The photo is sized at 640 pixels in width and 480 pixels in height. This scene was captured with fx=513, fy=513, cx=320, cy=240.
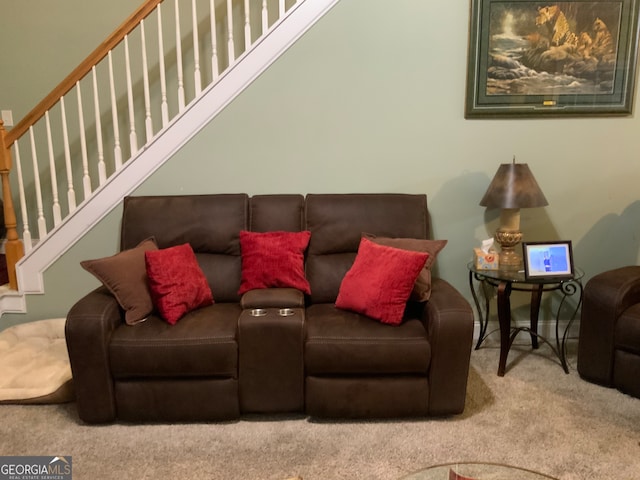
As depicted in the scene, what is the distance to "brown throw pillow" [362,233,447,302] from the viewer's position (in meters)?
2.55

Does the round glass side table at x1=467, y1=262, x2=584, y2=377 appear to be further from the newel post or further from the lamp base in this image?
the newel post

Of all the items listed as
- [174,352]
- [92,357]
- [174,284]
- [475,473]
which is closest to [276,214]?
[174,284]

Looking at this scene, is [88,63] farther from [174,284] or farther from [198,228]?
[174,284]

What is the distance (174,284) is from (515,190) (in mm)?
1859

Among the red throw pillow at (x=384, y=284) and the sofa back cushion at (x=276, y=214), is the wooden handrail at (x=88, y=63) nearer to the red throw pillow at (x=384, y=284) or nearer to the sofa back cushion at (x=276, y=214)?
the sofa back cushion at (x=276, y=214)

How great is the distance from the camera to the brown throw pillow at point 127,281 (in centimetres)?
246

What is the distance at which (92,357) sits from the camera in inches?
89.7

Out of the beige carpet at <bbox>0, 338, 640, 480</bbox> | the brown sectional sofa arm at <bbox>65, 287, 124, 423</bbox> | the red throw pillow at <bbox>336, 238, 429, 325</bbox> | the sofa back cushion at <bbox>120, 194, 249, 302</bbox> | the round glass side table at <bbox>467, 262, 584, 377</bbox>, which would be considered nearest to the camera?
the beige carpet at <bbox>0, 338, 640, 480</bbox>

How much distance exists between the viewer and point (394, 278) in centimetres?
247

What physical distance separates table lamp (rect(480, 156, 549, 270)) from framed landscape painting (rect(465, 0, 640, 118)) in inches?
18.2

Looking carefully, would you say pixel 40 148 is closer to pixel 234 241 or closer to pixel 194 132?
pixel 194 132

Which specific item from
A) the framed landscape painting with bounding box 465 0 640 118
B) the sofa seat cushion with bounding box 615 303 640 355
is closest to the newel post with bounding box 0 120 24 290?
the framed landscape painting with bounding box 465 0 640 118

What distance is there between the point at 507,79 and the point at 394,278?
57.8 inches

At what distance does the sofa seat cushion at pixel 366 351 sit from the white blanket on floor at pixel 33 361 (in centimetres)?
127
